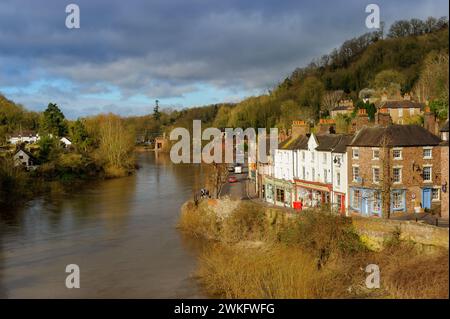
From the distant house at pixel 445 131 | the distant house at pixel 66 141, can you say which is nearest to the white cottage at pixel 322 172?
the distant house at pixel 445 131

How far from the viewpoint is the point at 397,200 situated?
94.8 feet

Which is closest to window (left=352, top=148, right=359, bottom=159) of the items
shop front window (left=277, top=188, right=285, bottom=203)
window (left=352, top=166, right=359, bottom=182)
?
window (left=352, top=166, right=359, bottom=182)

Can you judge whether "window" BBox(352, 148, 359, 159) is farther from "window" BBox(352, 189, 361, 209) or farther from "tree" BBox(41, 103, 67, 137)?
"tree" BBox(41, 103, 67, 137)

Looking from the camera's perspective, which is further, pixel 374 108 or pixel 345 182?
pixel 374 108

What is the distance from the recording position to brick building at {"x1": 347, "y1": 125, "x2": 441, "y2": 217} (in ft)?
94.4

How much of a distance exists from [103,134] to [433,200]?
6387 centimetres

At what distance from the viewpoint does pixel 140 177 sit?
7175 centimetres

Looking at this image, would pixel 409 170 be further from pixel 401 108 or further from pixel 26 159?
pixel 26 159

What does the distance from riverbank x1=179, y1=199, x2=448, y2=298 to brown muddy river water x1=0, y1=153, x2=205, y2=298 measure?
79.8 inches

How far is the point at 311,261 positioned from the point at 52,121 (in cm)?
7452

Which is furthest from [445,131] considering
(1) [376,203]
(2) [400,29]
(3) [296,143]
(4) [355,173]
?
(2) [400,29]

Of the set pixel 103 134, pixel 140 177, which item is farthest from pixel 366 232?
pixel 103 134

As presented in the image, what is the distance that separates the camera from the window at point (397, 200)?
1136 inches
